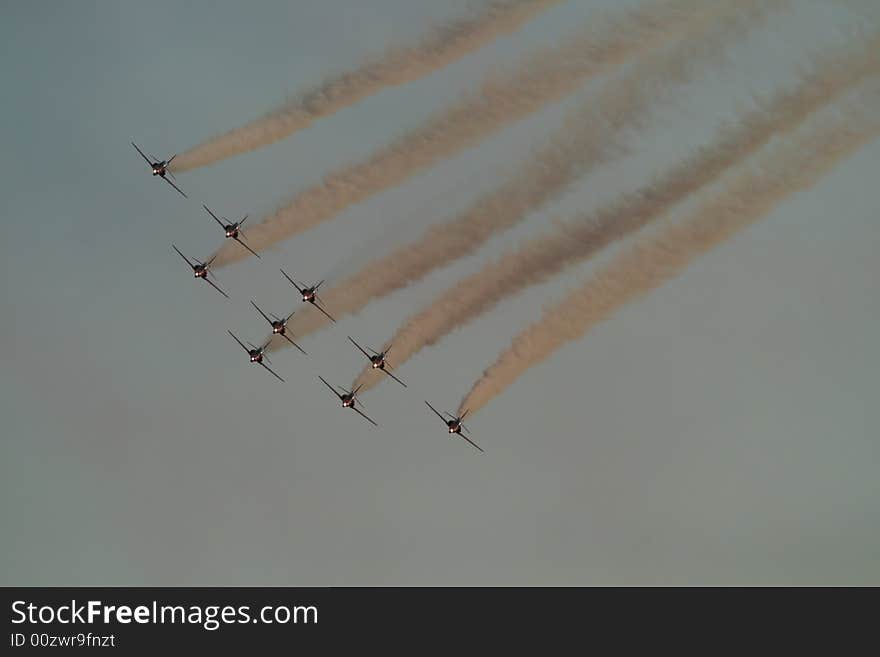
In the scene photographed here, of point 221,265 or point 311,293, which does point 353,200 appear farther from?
point 221,265

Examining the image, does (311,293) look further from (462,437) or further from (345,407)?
(462,437)

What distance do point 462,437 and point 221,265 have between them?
33.7ft

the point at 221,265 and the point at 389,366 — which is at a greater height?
the point at 221,265

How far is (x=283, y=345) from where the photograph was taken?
Result: 117 ft
